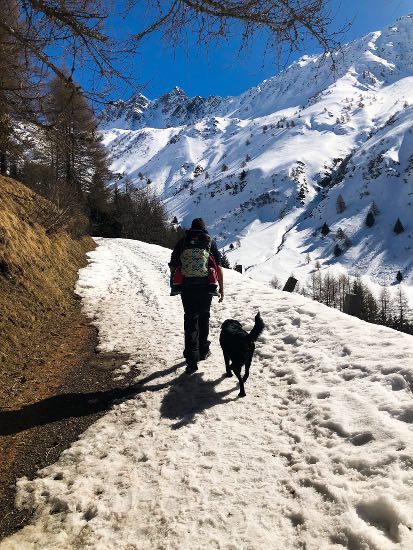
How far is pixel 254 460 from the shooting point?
379 centimetres

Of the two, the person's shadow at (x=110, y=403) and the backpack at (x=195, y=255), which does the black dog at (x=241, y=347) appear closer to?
the person's shadow at (x=110, y=403)

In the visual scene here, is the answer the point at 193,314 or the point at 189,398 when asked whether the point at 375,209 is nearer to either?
the point at 193,314

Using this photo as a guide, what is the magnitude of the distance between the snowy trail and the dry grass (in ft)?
6.59

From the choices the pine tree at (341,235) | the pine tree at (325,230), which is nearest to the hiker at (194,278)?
the pine tree at (341,235)

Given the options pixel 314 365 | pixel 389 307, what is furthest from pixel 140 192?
pixel 389 307

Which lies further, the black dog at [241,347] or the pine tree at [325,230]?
the pine tree at [325,230]

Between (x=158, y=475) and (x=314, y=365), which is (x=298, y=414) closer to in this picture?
(x=314, y=365)

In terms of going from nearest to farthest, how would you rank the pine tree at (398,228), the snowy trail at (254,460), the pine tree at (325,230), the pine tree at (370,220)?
the snowy trail at (254,460), the pine tree at (398,228), the pine tree at (370,220), the pine tree at (325,230)

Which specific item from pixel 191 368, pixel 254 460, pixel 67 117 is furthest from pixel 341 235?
pixel 254 460

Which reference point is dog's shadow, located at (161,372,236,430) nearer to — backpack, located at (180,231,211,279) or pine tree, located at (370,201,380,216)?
backpack, located at (180,231,211,279)

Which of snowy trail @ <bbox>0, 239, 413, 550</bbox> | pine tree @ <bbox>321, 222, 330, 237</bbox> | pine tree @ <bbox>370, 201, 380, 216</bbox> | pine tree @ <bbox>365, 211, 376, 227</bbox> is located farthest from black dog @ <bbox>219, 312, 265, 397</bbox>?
pine tree @ <bbox>370, 201, 380, 216</bbox>

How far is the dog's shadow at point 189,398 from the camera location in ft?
15.6

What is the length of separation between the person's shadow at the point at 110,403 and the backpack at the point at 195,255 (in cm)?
164

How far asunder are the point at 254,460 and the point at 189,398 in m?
1.59
